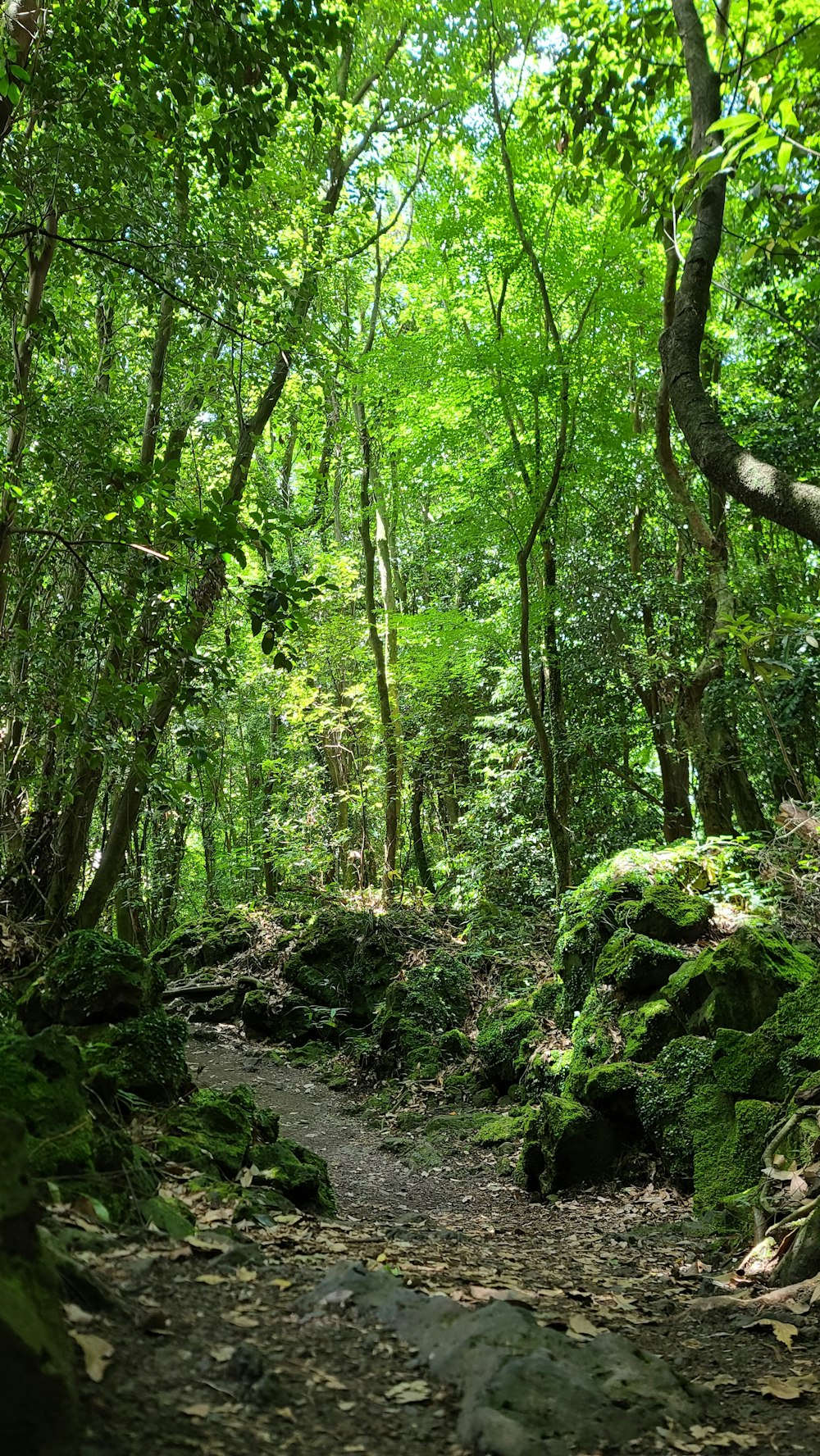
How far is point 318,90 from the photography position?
13.7 ft

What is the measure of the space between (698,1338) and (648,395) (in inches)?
530

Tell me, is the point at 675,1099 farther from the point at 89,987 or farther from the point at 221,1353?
the point at 221,1353

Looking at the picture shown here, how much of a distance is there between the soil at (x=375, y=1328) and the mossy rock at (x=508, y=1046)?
262 cm

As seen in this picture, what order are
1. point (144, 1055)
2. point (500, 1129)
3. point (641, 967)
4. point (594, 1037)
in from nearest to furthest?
→ point (144, 1055) → point (594, 1037) → point (641, 967) → point (500, 1129)

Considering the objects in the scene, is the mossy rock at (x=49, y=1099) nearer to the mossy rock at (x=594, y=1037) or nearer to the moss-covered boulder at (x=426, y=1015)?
the mossy rock at (x=594, y=1037)

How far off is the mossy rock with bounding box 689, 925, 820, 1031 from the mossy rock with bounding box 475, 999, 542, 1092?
246 cm

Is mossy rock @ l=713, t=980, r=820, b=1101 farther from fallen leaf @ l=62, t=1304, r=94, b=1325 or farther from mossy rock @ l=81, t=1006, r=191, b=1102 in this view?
fallen leaf @ l=62, t=1304, r=94, b=1325

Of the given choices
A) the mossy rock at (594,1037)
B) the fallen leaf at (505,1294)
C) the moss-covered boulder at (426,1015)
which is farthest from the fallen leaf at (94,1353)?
the moss-covered boulder at (426,1015)

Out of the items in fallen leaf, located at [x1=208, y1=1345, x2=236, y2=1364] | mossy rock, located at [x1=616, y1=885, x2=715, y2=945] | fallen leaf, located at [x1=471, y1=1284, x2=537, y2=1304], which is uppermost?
mossy rock, located at [x1=616, y1=885, x2=715, y2=945]

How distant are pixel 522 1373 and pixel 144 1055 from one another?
274 centimetres

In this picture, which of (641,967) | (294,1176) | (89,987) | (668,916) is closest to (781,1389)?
(294,1176)

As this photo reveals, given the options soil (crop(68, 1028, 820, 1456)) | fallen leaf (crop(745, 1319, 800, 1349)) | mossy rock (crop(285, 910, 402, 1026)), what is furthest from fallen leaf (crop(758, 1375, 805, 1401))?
mossy rock (crop(285, 910, 402, 1026))

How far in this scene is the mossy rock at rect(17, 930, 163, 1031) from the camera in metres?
4.95

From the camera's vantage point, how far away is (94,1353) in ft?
5.74
